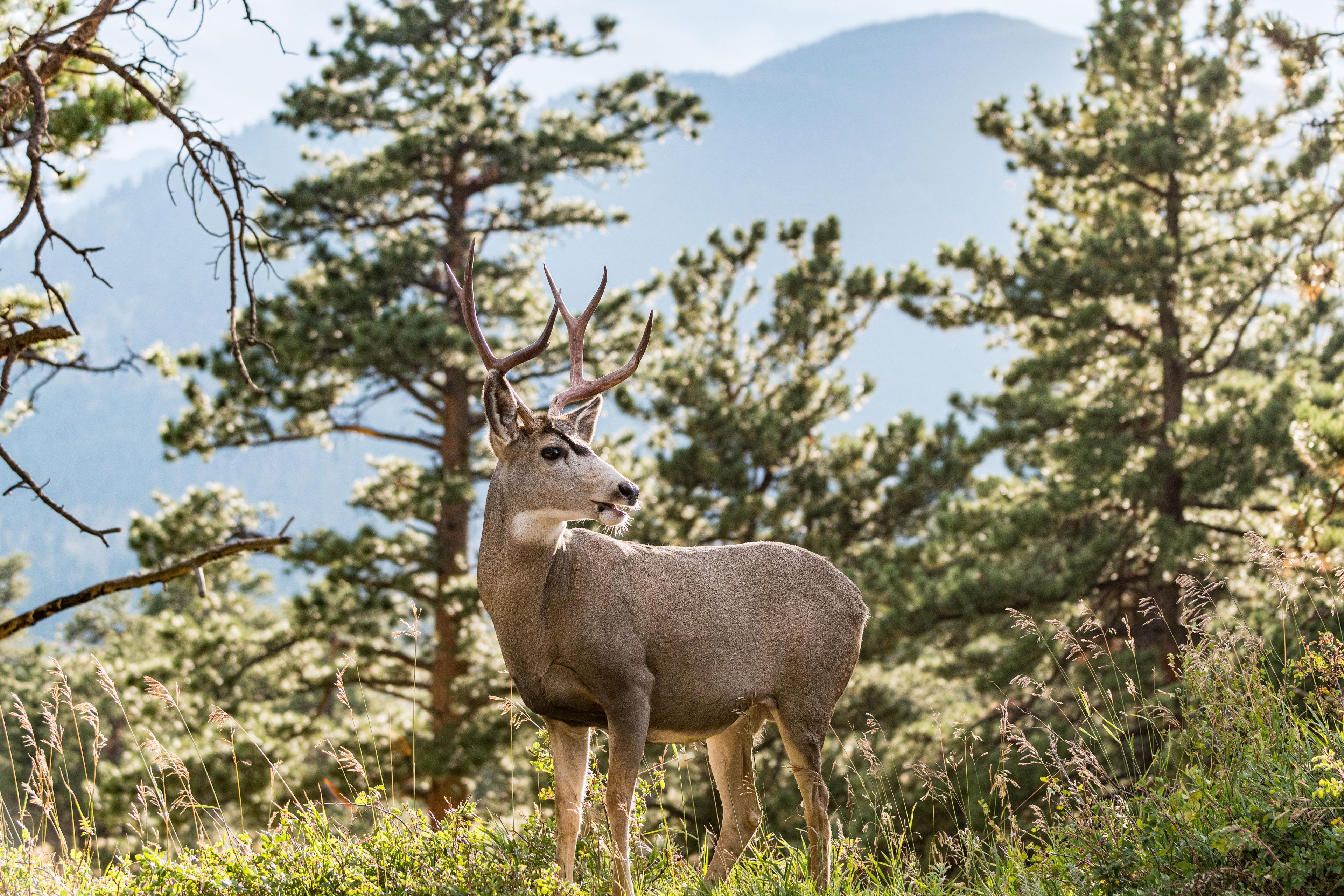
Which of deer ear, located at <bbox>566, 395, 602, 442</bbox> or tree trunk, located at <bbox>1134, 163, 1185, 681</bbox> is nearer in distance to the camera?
deer ear, located at <bbox>566, 395, 602, 442</bbox>

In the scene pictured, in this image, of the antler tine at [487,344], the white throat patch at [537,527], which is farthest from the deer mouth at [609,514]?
the antler tine at [487,344]

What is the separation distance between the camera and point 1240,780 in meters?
3.63

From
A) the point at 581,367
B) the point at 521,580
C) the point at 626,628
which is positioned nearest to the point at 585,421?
the point at 581,367

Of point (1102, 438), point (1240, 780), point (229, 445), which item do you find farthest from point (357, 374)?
point (1240, 780)

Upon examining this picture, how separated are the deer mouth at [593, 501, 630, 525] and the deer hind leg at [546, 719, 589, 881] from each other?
800 millimetres

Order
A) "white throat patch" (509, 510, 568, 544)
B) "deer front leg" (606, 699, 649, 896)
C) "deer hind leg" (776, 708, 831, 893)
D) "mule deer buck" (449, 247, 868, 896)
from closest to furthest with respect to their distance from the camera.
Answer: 1. "deer front leg" (606, 699, 649, 896)
2. "mule deer buck" (449, 247, 868, 896)
3. "white throat patch" (509, 510, 568, 544)
4. "deer hind leg" (776, 708, 831, 893)

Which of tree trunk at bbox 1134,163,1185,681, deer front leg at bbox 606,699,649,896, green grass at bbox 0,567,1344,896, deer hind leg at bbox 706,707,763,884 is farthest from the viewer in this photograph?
tree trunk at bbox 1134,163,1185,681

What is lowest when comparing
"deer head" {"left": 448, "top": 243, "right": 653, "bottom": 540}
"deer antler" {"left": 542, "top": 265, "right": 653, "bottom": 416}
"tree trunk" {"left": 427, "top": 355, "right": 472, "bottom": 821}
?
"tree trunk" {"left": 427, "top": 355, "right": 472, "bottom": 821}

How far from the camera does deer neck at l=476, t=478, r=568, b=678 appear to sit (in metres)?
4.24

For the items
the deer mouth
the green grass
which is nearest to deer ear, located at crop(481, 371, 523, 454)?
the deer mouth

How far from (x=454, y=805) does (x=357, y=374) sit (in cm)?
634

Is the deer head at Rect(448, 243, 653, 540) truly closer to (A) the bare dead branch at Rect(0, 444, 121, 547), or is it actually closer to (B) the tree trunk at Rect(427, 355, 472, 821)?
(A) the bare dead branch at Rect(0, 444, 121, 547)

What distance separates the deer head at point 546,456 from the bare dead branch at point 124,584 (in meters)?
0.96

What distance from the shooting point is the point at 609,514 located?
4160 millimetres
